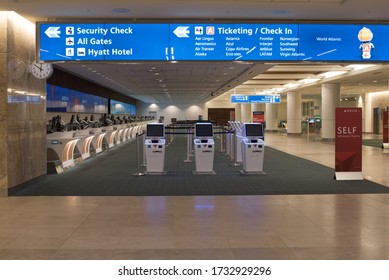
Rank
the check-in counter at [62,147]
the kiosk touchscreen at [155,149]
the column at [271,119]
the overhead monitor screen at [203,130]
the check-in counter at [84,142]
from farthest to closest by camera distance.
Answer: the column at [271,119]
the check-in counter at [84,142]
the overhead monitor screen at [203,130]
the check-in counter at [62,147]
the kiosk touchscreen at [155,149]

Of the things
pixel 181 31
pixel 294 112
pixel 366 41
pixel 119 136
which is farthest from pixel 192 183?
pixel 294 112

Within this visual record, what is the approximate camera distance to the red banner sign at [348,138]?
1110 centimetres

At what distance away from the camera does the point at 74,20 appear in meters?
8.77

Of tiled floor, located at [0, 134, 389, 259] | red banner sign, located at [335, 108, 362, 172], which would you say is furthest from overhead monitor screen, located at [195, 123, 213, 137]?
tiled floor, located at [0, 134, 389, 259]

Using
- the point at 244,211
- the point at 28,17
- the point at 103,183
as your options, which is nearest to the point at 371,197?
the point at 244,211

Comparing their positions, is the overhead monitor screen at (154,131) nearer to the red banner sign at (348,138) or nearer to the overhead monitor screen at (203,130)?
the overhead monitor screen at (203,130)

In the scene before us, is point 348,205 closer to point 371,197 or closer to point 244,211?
point 371,197

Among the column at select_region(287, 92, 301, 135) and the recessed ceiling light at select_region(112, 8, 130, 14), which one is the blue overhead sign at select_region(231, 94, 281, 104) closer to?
the column at select_region(287, 92, 301, 135)

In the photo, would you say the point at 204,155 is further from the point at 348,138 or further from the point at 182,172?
the point at 348,138

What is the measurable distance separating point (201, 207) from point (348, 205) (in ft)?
8.42

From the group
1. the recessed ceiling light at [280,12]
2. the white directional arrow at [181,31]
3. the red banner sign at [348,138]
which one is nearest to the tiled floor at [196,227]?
the red banner sign at [348,138]

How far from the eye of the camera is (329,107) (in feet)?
89.2

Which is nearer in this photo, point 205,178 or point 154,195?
point 154,195

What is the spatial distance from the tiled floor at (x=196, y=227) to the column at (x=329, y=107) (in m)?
19.2
